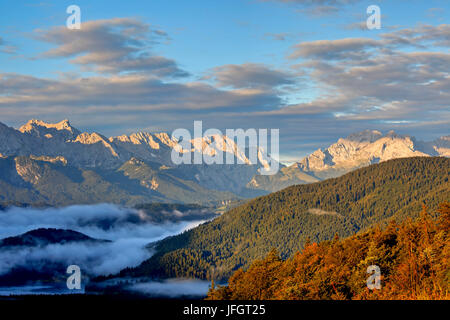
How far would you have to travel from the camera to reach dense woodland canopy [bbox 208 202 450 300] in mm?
81125

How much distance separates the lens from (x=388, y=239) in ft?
446

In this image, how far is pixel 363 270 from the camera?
4156 inches

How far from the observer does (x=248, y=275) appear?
138625 millimetres

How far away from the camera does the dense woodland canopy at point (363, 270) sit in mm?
81125

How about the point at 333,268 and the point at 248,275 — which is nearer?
the point at 333,268

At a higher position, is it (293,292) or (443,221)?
(443,221)
